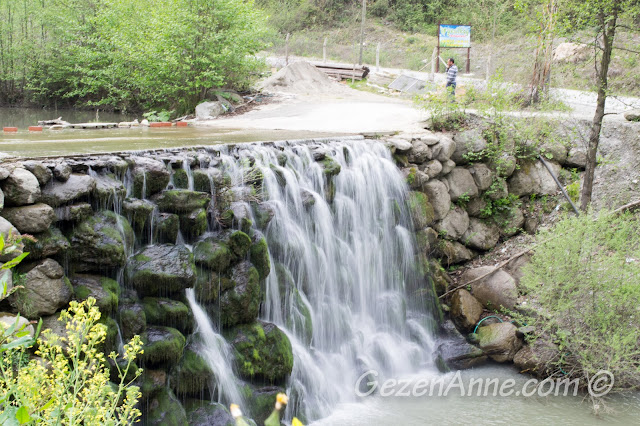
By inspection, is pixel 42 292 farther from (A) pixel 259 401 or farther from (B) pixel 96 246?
(A) pixel 259 401

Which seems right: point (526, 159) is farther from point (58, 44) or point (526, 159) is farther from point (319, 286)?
point (58, 44)

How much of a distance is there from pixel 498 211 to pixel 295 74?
492 inches

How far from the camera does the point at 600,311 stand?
7422 mm

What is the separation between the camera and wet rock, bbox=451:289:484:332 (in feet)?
30.6

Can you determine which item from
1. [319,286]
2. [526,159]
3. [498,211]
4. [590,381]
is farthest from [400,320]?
[526,159]

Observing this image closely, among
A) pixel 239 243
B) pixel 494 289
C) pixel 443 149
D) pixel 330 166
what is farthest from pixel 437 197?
pixel 239 243

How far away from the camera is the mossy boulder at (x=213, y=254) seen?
21.6 feet

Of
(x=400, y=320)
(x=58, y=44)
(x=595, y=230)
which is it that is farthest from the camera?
(x=58, y=44)

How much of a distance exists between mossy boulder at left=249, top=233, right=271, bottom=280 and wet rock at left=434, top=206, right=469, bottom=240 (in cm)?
432

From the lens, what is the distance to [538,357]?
8211 mm

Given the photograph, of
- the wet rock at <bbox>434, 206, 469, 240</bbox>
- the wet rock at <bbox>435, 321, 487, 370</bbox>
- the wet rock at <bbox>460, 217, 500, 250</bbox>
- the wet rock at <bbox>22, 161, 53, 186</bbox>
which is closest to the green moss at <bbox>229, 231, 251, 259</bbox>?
the wet rock at <bbox>22, 161, 53, 186</bbox>

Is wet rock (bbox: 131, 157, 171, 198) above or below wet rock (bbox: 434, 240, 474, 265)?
above

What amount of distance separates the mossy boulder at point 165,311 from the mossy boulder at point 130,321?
0.15 meters

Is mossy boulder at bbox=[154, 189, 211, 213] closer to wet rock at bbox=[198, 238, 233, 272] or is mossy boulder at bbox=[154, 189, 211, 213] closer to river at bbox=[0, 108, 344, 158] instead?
wet rock at bbox=[198, 238, 233, 272]
